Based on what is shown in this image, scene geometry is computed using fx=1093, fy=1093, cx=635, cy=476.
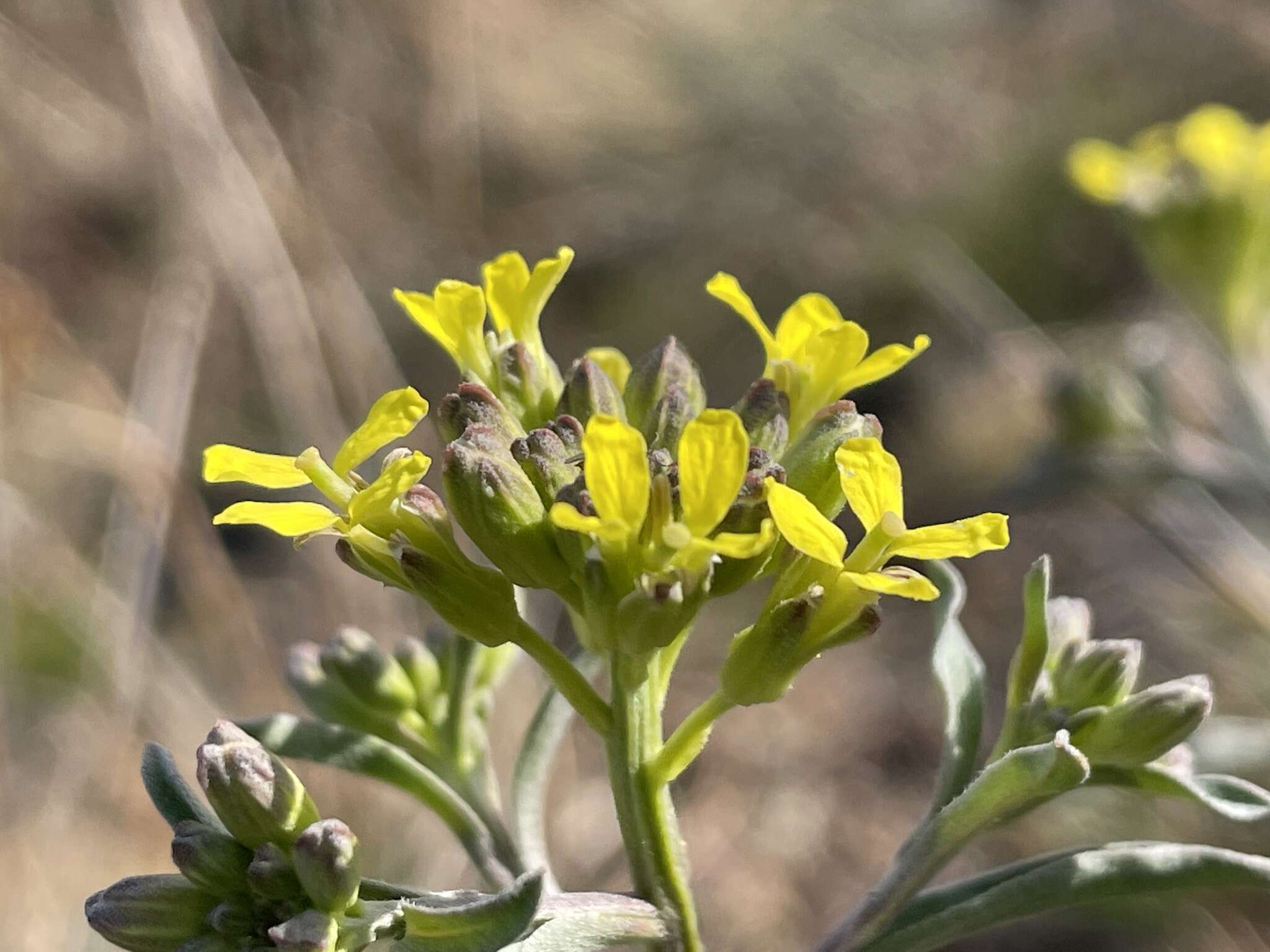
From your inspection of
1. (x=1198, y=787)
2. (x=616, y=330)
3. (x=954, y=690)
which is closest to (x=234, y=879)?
(x=954, y=690)

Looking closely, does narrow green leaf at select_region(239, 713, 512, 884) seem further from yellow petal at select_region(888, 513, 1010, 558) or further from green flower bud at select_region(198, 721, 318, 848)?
yellow petal at select_region(888, 513, 1010, 558)

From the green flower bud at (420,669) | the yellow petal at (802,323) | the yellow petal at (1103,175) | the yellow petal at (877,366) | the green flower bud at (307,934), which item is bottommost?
the green flower bud at (307,934)

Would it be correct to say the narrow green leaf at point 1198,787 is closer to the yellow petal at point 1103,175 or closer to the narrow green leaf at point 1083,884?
the narrow green leaf at point 1083,884

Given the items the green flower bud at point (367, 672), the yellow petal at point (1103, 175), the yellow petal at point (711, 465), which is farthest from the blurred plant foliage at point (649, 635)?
the yellow petal at point (1103, 175)

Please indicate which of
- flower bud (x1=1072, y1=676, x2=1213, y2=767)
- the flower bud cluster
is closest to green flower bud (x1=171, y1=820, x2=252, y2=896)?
the flower bud cluster

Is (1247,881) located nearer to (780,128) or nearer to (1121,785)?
(1121,785)

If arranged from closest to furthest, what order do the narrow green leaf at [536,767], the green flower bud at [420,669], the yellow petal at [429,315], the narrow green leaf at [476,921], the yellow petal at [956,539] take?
the narrow green leaf at [476,921] → the yellow petal at [956,539] → the yellow petal at [429,315] → the narrow green leaf at [536,767] → the green flower bud at [420,669]

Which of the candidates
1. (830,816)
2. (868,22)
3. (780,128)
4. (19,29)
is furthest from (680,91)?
(830,816)
